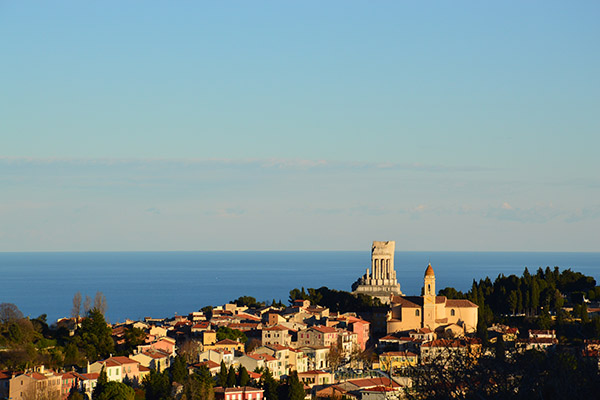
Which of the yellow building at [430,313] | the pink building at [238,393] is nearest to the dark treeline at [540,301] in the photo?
the yellow building at [430,313]

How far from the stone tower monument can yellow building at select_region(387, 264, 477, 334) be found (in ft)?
56.3

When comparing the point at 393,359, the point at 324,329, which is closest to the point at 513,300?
the point at 393,359

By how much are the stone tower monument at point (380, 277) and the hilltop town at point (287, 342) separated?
284 inches

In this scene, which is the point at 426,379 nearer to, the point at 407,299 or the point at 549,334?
the point at 549,334

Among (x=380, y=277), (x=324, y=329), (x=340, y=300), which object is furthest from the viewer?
(x=380, y=277)

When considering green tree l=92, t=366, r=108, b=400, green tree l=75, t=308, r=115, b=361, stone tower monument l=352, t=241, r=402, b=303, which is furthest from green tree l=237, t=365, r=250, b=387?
stone tower monument l=352, t=241, r=402, b=303

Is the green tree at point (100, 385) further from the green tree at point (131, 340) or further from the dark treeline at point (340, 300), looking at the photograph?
the dark treeline at point (340, 300)

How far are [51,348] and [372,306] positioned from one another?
72.9 feet

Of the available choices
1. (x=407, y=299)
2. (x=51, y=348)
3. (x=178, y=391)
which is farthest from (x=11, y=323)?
(x=407, y=299)

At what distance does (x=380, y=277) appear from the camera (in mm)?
71250

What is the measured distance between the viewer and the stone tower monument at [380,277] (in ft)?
227

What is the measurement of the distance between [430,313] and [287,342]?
792cm

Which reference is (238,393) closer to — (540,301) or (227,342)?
(227,342)

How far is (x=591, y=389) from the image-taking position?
13984mm
